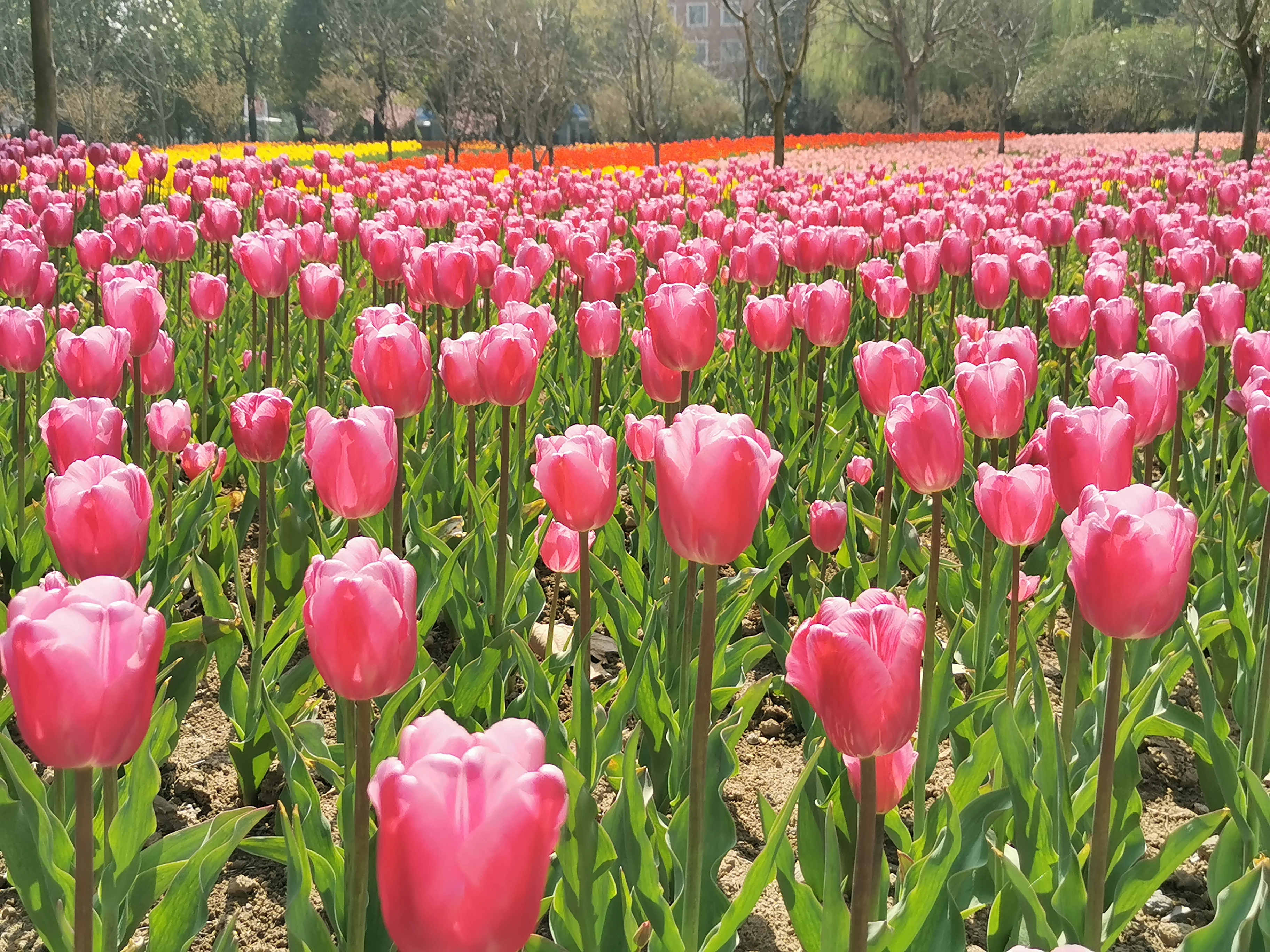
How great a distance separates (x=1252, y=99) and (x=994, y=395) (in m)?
16.3

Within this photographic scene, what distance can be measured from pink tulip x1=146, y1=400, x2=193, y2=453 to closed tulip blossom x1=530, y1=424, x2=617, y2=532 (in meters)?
1.40

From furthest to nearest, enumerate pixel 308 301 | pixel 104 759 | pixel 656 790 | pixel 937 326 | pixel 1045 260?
1. pixel 937 326
2. pixel 1045 260
3. pixel 308 301
4. pixel 656 790
5. pixel 104 759

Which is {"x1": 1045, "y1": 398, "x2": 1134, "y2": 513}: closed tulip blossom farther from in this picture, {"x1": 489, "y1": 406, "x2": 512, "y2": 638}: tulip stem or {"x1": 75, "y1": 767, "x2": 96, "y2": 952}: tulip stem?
{"x1": 75, "y1": 767, "x2": 96, "y2": 952}: tulip stem

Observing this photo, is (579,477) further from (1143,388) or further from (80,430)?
(1143,388)

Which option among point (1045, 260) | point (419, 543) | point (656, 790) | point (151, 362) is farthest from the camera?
point (1045, 260)

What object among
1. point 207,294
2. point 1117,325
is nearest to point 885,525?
point 1117,325

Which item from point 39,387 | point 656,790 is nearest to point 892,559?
point 656,790

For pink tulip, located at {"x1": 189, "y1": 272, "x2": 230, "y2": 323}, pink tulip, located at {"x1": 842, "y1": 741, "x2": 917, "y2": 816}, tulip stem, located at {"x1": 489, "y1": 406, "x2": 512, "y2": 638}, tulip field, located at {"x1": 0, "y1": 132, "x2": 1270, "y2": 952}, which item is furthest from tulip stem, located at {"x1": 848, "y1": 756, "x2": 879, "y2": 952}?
pink tulip, located at {"x1": 189, "y1": 272, "x2": 230, "y2": 323}

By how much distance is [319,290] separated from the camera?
3.94 meters

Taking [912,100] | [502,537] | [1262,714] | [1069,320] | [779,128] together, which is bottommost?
[1262,714]

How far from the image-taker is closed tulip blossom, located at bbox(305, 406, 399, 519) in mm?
1953

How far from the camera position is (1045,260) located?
470 cm

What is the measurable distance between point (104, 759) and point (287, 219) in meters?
6.13

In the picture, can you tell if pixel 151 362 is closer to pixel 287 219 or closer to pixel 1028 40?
pixel 287 219
